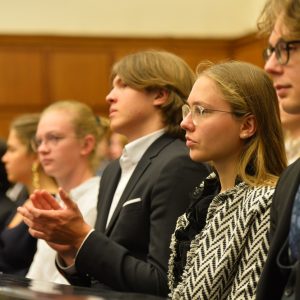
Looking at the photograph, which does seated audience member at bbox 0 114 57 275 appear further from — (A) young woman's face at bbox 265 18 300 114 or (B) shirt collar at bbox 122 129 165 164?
(A) young woman's face at bbox 265 18 300 114

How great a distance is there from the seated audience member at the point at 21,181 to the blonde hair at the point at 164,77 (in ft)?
4.04

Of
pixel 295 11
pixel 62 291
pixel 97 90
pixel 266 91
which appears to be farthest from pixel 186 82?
pixel 97 90

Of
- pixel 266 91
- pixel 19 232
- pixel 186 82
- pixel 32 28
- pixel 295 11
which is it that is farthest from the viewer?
pixel 32 28

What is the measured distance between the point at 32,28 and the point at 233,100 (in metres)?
6.39

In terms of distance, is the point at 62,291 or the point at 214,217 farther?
the point at 214,217

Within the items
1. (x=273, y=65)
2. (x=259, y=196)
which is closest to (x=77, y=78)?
(x=259, y=196)

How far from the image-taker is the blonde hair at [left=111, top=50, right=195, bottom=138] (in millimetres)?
2736

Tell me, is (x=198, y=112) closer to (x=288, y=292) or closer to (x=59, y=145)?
(x=288, y=292)

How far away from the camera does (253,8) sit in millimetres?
8406

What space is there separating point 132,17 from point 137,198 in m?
6.11

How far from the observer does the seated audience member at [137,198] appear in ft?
8.04

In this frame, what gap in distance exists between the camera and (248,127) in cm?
219

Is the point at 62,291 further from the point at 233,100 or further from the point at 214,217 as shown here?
the point at 233,100

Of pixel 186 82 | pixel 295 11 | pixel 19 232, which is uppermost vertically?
pixel 295 11
